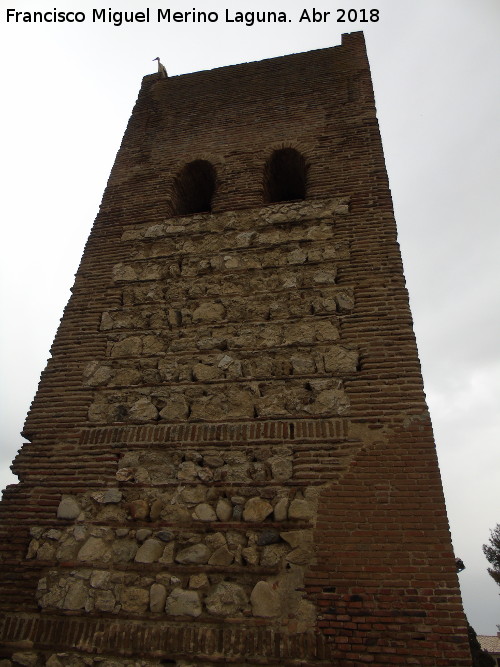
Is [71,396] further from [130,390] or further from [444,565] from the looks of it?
[444,565]

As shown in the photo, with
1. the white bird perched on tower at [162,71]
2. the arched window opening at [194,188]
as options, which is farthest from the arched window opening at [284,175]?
the white bird perched on tower at [162,71]

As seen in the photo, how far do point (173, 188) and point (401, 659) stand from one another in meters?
5.72

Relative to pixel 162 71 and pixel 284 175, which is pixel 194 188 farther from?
pixel 162 71

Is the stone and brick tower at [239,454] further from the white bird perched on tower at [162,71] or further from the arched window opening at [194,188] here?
the white bird perched on tower at [162,71]

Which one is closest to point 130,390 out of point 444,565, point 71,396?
point 71,396

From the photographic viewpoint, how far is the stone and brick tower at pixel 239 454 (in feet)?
10.5

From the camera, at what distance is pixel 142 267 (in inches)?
216

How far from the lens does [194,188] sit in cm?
696

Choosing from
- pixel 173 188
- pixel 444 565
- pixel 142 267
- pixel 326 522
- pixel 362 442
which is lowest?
pixel 444 565

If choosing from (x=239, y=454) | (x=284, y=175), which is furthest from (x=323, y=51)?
(x=239, y=454)

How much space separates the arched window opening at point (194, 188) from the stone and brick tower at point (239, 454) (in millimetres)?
537

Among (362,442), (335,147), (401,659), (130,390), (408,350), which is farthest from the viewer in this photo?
(335,147)

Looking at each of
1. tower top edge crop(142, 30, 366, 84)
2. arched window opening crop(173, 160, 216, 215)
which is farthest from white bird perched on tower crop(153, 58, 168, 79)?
arched window opening crop(173, 160, 216, 215)

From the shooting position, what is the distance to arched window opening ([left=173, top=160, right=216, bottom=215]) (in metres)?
6.58
